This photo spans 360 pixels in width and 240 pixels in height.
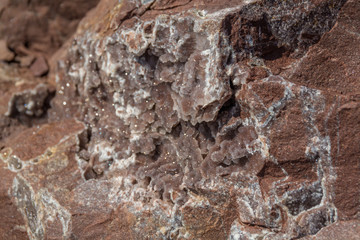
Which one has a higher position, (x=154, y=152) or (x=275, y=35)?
(x=275, y=35)

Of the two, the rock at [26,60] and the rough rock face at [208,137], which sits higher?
the rock at [26,60]

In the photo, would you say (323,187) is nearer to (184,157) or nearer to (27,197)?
(184,157)

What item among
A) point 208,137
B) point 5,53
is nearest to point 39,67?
point 5,53

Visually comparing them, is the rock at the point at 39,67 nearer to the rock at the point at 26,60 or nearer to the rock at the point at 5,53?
the rock at the point at 26,60

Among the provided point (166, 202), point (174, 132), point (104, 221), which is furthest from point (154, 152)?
point (104, 221)

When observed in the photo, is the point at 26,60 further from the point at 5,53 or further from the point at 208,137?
the point at 208,137

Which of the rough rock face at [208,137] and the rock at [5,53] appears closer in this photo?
the rough rock face at [208,137]

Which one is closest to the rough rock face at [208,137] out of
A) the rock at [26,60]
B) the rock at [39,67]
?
the rock at [39,67]

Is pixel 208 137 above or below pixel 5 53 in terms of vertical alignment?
below
